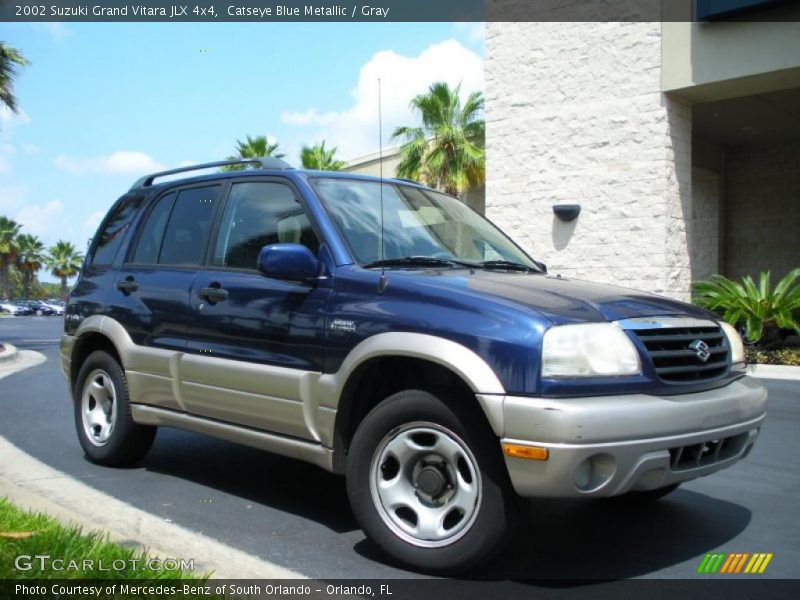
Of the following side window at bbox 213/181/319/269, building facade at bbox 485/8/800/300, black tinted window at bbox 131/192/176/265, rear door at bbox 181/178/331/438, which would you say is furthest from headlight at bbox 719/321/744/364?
building facade at bbox 485/8/800/300

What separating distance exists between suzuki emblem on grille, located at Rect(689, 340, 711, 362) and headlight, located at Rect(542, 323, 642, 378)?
456 mm

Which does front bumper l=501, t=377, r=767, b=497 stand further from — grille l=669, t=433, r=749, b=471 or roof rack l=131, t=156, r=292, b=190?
roof rack l=131, t=156, r=292, b=190

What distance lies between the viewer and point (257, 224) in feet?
15.7

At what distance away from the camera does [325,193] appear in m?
4.56

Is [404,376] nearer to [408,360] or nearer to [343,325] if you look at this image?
[408,360]

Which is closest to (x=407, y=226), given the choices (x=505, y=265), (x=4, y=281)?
(x=505, y=265)

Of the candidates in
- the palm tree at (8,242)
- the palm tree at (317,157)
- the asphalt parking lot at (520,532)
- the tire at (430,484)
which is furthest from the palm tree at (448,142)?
the palm tree at (8,242)

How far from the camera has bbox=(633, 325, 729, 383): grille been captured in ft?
11.5

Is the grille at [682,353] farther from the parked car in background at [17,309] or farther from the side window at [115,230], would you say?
the parked car in background at [17,309]

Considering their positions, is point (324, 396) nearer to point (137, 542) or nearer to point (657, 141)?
point (137, 542)

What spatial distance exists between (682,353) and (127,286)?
144 inches

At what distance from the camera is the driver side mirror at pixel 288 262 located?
406cm

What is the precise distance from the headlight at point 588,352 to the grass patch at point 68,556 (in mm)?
1662

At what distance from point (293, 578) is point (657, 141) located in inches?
443
